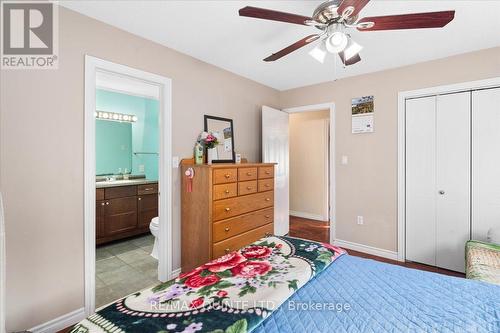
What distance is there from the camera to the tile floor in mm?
2398

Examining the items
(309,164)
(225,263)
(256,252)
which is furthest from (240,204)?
(309,164)

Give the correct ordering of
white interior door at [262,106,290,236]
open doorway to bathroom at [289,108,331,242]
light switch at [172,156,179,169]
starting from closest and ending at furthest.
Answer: light switch at [172,156,179,169], white interior door at [262,106,290,236], open doorway to bathroom at [289,108,331,242]

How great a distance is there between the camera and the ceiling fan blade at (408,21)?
1.37 meters

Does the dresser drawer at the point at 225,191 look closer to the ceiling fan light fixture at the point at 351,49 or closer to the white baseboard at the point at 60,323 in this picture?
the white baseboard at the point at 60,323

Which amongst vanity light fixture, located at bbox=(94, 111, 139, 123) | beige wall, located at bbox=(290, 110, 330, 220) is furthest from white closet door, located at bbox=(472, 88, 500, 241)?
vanity light fixture, located at bbox=(94, 111, 139, 123)

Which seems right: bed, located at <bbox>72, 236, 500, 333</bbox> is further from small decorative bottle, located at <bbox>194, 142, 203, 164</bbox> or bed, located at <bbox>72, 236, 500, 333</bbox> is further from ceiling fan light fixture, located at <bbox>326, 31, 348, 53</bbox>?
small decorative bottle, located at <bbox>194, 142, 203, 164</bbox>

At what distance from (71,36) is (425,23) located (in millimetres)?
2509

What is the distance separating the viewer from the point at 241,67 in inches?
125

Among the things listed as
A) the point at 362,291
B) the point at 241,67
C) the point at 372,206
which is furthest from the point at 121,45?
the point at 372,206

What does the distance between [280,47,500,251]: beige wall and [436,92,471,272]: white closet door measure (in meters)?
0.34

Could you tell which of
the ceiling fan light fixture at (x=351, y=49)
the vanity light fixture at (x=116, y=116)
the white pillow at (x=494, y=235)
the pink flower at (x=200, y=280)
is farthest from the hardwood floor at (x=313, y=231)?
the vanity light fixture at (x=116, y=116)

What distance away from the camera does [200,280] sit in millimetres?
1232

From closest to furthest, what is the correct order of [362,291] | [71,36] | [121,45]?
1. [362,291]
2. [71,36]
3. [121,45]

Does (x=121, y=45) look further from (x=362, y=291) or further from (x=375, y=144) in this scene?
(x=375, y=144)
